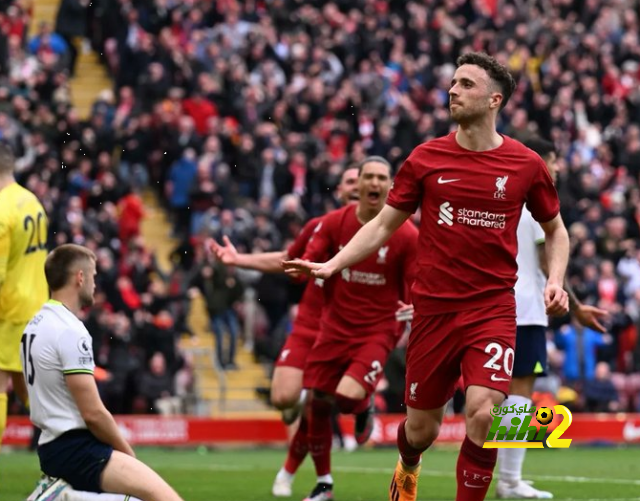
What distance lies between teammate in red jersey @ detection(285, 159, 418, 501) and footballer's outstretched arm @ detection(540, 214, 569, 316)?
9.32 ft

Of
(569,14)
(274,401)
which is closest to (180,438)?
(274,401)

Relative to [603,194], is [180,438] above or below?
below

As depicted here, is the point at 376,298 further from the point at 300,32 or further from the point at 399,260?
the point at 300,32

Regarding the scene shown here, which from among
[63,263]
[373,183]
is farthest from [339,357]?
[63,263]

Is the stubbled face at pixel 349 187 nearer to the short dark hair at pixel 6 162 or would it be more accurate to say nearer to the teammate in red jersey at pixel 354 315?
the teammate in red jersey at pixel 354 315

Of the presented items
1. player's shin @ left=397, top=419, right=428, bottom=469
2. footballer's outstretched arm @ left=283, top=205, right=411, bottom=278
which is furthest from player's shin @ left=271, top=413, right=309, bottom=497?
footballer's outstretched arm @ left=283, top=205, right=411, bottom=278

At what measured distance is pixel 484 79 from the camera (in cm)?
891

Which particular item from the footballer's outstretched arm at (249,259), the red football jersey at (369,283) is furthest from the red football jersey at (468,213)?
the footballer's outstretched arm at (249,259)

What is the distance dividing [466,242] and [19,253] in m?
4.35

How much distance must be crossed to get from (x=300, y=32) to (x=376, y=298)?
17.0 m

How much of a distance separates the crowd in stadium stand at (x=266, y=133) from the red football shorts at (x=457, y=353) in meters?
12.8

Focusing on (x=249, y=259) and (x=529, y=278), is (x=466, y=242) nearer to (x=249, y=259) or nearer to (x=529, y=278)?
(x=529, y=278)

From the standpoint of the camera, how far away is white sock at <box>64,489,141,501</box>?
7828mm

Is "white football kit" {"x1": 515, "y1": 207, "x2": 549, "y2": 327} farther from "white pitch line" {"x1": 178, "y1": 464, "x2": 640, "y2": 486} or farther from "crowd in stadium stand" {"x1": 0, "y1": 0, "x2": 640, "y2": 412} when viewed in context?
"crowd in stadium stand" {"x1": 0, "y1": 0, "x2": 640, "y2": 412}
